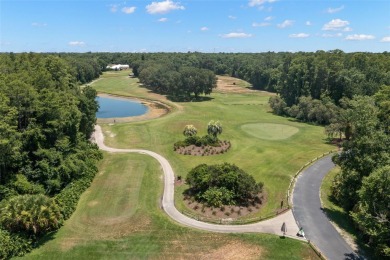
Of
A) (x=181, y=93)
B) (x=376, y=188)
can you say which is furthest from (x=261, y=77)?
(x=376, y=188)

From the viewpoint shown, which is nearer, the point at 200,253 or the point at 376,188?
the point at 376,188

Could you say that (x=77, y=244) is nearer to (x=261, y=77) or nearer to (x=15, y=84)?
(x=15, y=84)

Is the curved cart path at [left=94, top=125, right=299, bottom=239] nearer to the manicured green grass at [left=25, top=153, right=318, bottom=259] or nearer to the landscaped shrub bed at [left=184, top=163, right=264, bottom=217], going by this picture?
the manicured green grass at [left=25, top=153, right=318, bottom=259]

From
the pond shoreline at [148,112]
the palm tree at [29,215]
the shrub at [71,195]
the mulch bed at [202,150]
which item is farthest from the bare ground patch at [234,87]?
the palm tree at [29,215]

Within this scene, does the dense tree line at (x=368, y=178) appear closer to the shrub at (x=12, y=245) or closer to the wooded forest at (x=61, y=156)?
the wooded forest at (x=61, y=156)

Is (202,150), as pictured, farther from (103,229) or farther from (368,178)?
(368,178)

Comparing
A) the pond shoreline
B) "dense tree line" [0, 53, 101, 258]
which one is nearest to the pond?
the pond shoreline

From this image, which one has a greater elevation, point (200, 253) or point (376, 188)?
point (376, 188)
